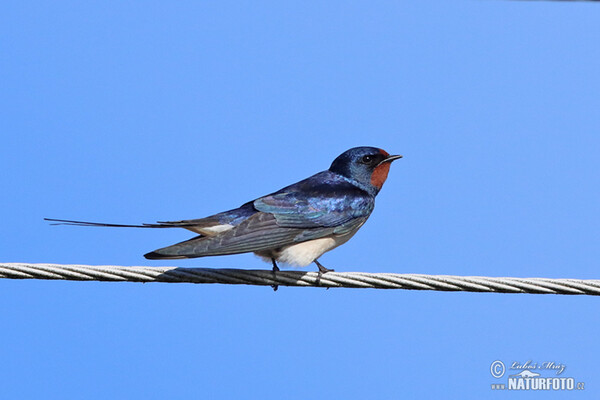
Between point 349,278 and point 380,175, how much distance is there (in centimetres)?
258

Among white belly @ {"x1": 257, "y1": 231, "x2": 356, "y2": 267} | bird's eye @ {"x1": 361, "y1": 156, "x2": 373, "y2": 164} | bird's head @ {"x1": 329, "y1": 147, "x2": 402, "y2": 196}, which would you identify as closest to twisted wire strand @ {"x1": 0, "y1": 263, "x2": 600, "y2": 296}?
white belly @ {"x1": 257, "y1": 231, "x2": 356, "y2": 267}

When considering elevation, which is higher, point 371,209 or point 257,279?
point 371,209

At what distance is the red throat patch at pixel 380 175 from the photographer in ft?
24.0

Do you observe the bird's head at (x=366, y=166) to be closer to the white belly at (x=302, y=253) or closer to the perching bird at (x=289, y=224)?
the perching bird at (x=289, y=224)

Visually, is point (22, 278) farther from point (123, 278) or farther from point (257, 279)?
point (257, 279)

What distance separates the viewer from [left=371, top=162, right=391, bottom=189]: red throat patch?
24.0ft

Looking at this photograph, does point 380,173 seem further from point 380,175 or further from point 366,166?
point 366,166

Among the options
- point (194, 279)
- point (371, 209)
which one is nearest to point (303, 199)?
point (371, 209)

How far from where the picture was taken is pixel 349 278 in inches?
193

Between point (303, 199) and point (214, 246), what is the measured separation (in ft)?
3.83

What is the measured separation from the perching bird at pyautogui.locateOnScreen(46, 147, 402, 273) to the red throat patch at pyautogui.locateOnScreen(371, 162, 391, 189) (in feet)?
0.53

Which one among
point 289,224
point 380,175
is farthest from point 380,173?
point 289,224

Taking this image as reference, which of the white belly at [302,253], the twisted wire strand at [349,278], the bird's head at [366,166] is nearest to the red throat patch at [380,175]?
the bird's head at [366,166]

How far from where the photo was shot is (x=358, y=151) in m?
7.34
